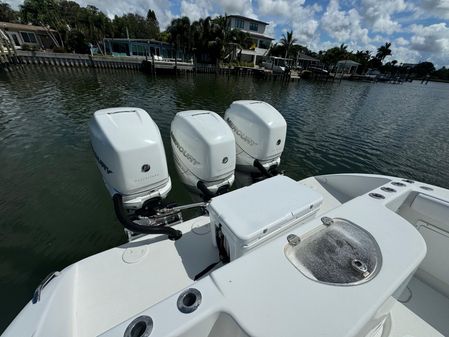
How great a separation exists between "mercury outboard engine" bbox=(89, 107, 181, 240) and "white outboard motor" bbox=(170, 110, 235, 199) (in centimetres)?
38

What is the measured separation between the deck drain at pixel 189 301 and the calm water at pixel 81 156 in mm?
2482

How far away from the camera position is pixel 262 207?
1427 millimetres

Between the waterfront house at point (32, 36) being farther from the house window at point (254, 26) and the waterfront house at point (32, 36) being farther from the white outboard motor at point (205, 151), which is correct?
the white outboard motor at point (205, 151)

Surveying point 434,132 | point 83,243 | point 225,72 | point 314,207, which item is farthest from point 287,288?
point 225,72

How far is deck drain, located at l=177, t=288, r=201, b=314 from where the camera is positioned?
2.53ft

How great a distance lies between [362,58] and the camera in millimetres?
53656

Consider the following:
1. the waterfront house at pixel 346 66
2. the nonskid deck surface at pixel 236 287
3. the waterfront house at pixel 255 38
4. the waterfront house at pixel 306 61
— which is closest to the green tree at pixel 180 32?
the waterfront house at pixel 255 38

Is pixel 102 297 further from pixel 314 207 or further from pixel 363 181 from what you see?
pixel 363 181

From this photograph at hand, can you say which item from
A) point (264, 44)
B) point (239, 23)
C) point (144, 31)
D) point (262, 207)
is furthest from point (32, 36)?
point (262, 207)

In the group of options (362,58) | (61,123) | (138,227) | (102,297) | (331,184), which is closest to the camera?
(102,297)

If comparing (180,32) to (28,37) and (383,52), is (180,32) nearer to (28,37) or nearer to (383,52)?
(28,37)

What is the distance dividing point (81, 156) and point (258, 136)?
14.5ft

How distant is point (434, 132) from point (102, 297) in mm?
12994

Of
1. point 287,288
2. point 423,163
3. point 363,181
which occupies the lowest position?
point 423,163
